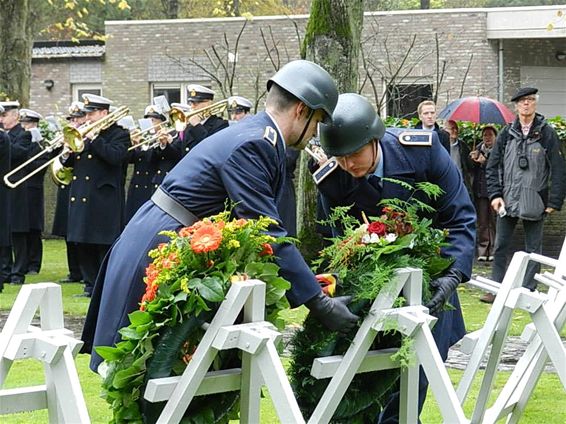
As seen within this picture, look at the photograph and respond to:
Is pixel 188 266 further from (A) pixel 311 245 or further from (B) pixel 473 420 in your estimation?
(A) pixel 311 245

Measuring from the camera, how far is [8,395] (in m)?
4.69

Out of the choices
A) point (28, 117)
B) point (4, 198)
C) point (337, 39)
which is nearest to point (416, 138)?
point (337, 39)

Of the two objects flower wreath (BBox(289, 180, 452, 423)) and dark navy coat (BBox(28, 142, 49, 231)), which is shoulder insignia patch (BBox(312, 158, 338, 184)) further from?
dark navy coat (BBox(28, 142, 49, 231))

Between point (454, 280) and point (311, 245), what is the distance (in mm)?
7807

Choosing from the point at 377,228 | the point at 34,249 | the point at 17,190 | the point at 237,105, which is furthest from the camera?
the point at 34,249

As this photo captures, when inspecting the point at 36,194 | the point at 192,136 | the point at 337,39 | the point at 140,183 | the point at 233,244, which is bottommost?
the point at 36,194

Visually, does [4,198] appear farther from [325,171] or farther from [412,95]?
[412,95]

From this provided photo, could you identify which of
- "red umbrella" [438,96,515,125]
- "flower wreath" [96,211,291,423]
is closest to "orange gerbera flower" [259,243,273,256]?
"flower wreath" [96,211,291,423]

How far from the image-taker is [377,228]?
5.68 meters

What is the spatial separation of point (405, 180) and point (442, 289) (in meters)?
0.64

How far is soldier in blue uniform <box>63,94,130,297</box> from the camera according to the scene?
1408 centimetres

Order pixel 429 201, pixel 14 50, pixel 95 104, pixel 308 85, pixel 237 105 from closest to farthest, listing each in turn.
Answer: pixel 308 85, pixel 429 201, pixel 95 104, pixel 237 105, pixel 14 50

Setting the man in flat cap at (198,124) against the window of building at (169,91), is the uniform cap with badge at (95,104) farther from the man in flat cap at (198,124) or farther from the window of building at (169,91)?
the window of building at (169,91)

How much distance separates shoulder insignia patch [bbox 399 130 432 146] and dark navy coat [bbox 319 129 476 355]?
22 millimetres
